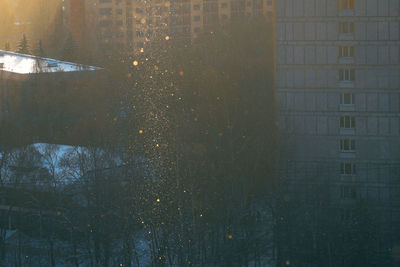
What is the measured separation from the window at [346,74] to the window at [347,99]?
315 millimetres

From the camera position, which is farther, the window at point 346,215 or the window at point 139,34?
the window at point 139,34

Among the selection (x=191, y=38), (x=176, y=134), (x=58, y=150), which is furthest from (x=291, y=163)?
(x=191, y=38)

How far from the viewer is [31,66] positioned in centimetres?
1430

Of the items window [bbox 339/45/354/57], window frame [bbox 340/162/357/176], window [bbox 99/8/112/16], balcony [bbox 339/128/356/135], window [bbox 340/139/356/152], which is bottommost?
window frame [bbox 340/162/357/176]

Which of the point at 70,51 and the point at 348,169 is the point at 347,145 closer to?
the point at 348,169

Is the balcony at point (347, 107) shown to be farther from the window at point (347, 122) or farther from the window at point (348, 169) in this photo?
the window at point (348, 169)

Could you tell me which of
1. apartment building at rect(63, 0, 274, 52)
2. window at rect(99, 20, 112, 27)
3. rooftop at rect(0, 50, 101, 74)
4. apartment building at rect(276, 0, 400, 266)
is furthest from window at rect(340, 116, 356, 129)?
window at rect(99, 20, 112, 27)

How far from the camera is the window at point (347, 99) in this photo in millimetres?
9547

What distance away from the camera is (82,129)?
36.1ft

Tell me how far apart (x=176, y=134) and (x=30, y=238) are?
2.84 metres

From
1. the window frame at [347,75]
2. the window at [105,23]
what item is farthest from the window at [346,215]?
the window at [105,23]

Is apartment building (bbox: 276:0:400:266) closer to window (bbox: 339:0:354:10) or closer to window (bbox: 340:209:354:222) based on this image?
window (bbox: 339:0:354:10)

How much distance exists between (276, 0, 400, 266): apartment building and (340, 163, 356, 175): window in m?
0.02

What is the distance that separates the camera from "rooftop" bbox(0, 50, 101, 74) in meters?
13.6
